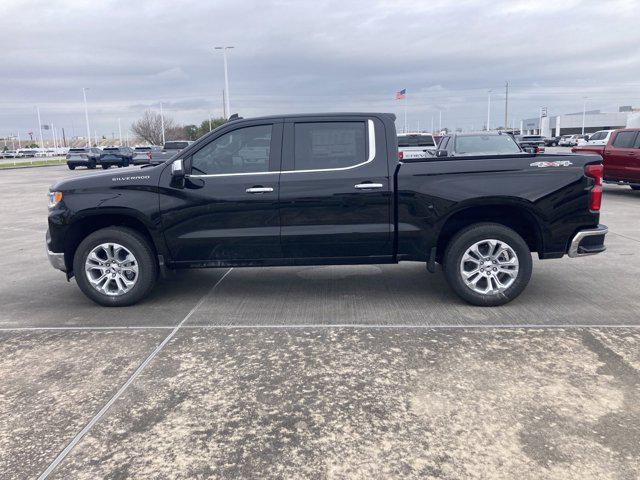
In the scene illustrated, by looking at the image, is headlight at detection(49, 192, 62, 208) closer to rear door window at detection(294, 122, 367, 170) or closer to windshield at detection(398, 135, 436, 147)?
rear door window at detection(294, 122, 367, 170)

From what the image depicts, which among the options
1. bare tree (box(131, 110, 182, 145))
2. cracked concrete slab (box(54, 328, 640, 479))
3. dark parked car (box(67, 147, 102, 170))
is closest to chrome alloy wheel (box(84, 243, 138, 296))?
cracked concrete slab (box(54, 328, 640, 479))

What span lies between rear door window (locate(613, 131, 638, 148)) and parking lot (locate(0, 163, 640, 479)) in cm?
986

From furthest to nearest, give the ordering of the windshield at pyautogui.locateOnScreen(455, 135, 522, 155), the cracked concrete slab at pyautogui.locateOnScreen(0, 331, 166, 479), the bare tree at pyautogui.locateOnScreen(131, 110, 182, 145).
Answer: the bare tree at pyautogui.locateOnScreen(131, 110, 182, 145), the windshield at pyautogui.locateOnScreen(455, 135, 522, 155), the cracked concrete slab at pyautogui.locateOnScreen(0, 331, 166, 479)

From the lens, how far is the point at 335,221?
5660 mm

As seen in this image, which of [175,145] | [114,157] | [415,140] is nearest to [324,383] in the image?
[415,140]

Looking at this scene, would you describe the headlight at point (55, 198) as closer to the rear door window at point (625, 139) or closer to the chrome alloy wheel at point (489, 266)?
the chrome alloy wheel at point (489, 266)

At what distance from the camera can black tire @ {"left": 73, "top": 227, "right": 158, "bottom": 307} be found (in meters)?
5.78

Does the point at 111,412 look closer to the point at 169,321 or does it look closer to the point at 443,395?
the point at 169,321

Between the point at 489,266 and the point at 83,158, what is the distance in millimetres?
39088

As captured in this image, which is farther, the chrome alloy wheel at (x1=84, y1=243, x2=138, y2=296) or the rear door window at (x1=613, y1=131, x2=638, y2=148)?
the rear door window at (x1=613, y1=131, x2=638, y2=148)

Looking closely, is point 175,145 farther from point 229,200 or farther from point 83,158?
point 229,200

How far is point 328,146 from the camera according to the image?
5762 millimetres

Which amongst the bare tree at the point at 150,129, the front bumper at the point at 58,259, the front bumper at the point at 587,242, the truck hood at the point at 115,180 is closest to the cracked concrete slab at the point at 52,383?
the front bumper at the point at 58,259

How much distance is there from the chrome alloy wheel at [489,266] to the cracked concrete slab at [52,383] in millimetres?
3045
